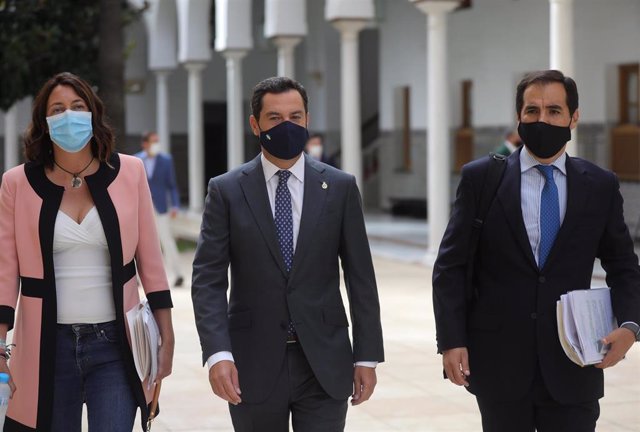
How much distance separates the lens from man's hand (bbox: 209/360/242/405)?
4.13 meters

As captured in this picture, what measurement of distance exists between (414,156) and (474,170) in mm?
22420

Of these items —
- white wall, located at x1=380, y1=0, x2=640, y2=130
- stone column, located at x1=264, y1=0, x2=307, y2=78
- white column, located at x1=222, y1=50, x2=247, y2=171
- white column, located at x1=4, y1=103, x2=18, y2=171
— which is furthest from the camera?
white column, located at x1=4, y1=103, x2=18, y2=171

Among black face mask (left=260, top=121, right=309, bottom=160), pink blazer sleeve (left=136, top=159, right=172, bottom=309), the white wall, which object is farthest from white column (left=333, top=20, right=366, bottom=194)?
black face mask (left=260, top=121, right=309, bottom=160)

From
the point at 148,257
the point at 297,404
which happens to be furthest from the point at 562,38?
Answer: the point at 297,404

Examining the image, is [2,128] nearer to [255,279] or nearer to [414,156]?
[414,156]

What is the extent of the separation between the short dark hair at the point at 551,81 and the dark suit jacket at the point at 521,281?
20cm

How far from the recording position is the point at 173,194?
49.8ft

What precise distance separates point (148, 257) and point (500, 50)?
60.8ft

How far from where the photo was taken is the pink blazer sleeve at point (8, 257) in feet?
14.4

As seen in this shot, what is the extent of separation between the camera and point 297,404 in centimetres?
428

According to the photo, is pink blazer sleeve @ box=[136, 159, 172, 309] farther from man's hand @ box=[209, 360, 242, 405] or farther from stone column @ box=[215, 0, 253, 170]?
stone column @ box=[215, 0, 253, 170]

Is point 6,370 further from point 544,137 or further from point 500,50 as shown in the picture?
point 500,50

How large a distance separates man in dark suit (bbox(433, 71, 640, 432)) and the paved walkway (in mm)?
3068

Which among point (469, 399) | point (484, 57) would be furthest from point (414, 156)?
point (469, 399)
